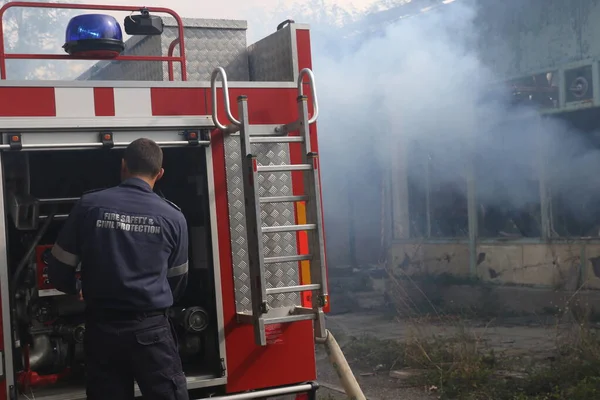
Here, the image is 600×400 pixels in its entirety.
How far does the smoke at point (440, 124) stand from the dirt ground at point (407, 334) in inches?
84.1

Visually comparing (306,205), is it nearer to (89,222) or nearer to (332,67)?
(89,222)

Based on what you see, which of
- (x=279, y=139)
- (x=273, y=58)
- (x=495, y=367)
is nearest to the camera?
(x=279, y=139)

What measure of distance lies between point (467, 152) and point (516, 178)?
3.29 feet

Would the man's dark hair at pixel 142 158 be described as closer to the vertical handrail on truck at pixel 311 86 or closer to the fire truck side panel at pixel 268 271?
the fire truck side panel at pixel 268 271

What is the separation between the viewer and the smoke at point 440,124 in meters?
11.9

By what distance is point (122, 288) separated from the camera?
3631mm

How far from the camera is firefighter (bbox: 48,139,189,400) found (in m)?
3.65

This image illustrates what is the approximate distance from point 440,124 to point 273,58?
28.0 feet

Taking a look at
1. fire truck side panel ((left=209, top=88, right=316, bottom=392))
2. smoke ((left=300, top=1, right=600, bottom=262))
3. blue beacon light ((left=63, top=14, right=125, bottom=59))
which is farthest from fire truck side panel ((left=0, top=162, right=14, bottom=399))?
smoke ((left=300, top=1, right=600, bottom=262))

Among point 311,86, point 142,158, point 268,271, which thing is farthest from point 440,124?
point 142,158

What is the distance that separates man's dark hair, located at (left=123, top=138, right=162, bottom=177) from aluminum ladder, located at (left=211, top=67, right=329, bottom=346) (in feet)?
1.77

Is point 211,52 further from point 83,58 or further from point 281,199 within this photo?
point 281,199

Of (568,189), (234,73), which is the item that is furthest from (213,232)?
(568,189)

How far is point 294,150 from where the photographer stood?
480cm
